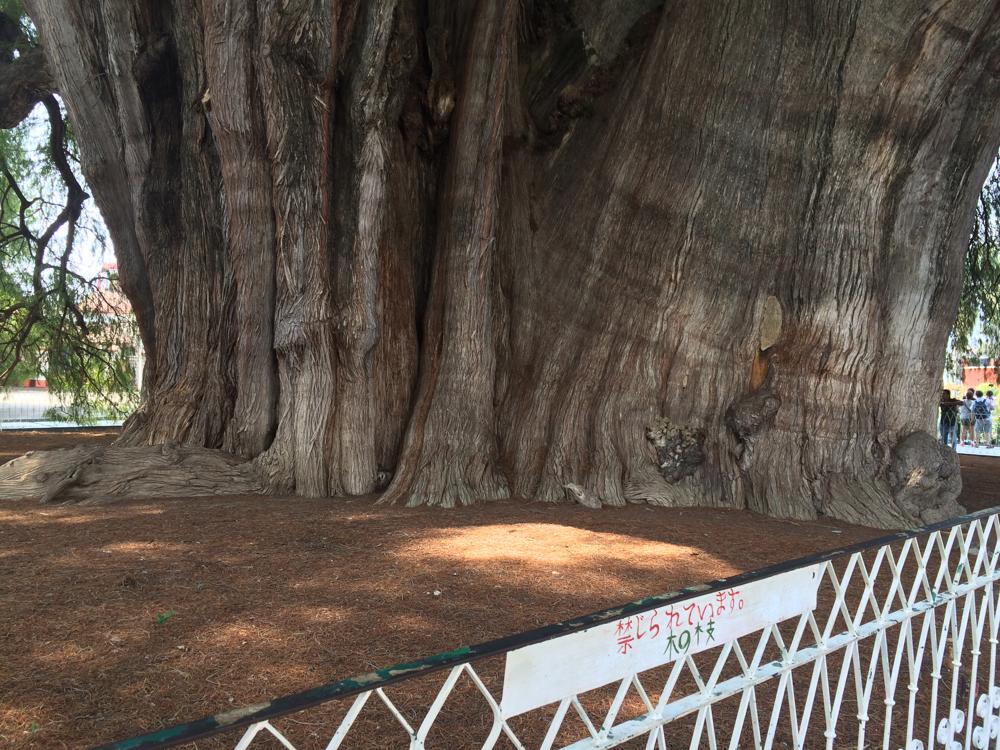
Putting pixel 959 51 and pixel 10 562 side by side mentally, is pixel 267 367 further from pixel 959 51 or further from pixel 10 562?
pixel 959 51

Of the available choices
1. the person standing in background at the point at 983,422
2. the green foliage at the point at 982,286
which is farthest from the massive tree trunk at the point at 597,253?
the person standing in background at the point at 983,422

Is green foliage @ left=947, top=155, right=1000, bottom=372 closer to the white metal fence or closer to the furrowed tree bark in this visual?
the furrowed tree bark

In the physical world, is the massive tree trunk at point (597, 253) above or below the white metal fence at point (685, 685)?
above

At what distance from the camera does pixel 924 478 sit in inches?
244

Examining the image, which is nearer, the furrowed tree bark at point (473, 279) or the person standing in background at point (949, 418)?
the furrowed tree bark at point (473, 279)

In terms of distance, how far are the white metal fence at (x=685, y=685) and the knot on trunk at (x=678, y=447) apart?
2676 mm

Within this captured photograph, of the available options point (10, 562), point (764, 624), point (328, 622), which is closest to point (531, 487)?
point (328, 622)

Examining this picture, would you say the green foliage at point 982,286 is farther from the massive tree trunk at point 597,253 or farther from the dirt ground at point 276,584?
the dirt ground at point 276,584

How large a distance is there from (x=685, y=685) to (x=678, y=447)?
12.0ft

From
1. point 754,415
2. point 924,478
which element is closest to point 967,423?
point 924,478

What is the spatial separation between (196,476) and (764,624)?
5.26 metres

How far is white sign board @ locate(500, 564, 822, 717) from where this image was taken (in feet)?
5.15

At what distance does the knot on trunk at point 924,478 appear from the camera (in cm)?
620

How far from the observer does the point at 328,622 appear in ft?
11.1
